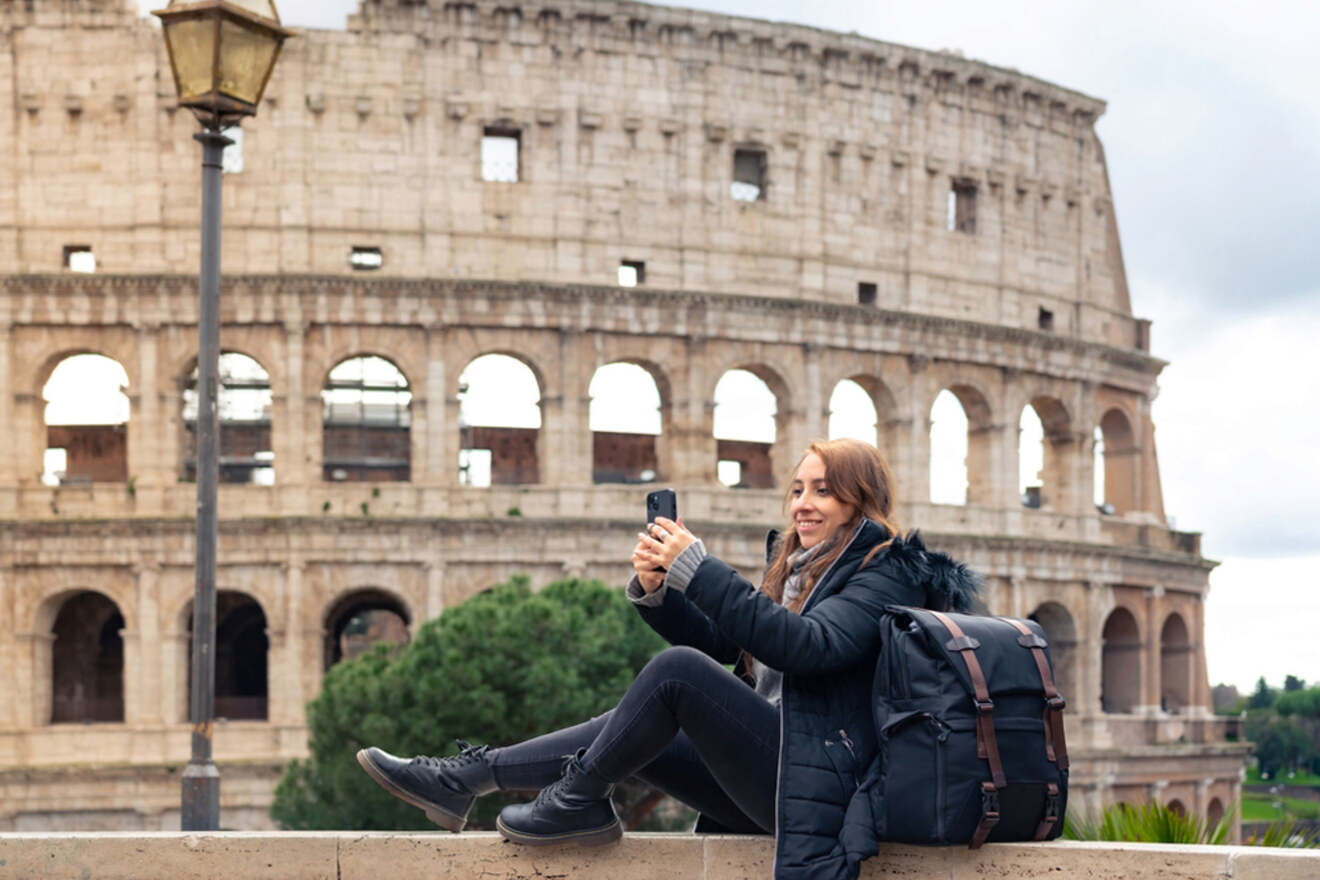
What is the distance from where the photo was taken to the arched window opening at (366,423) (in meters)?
37.5

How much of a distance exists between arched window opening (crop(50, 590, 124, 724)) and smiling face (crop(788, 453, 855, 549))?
32.0m

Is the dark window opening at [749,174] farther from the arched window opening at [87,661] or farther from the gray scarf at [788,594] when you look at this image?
the gray scarf at [788,594]

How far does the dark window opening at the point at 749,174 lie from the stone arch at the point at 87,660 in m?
15.5

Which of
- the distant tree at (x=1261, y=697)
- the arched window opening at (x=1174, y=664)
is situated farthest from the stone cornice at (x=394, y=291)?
the distant tree at (x=1261, y=697)

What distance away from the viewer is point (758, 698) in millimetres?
5918

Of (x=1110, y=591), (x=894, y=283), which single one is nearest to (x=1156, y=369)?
(x=1110, y=591)

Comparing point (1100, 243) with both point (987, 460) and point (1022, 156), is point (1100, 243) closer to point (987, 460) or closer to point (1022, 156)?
point (1022, 156)

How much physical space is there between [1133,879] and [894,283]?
32818mm

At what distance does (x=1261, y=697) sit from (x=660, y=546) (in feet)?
372

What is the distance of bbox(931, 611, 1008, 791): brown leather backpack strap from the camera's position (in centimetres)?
550

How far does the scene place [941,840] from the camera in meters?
5.53

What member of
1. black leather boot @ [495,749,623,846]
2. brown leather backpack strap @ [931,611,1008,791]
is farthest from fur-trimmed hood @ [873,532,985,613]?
black leather boot @ [495,749,623,846]

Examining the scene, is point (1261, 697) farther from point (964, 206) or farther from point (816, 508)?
point (816, 508)

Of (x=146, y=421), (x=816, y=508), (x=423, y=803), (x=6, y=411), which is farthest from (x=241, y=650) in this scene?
(x=816, y=508)
